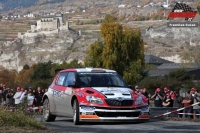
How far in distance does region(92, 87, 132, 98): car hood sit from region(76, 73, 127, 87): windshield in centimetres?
55

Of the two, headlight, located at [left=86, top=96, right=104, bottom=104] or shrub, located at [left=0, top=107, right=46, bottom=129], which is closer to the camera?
shrub, located at [left=0, top=107, right=46, bottom=129]

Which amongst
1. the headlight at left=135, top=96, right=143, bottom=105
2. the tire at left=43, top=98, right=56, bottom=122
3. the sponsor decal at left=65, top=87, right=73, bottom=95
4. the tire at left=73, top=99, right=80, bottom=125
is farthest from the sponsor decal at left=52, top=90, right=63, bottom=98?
the headlight at left=135, top=96, right=143, bottom=105

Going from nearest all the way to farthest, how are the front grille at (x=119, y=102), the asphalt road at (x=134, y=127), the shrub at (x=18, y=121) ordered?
the asphalt road at (x=134, y=127) < the shrub at (x=18, y=121) < the front grille at (x=119, y=102)

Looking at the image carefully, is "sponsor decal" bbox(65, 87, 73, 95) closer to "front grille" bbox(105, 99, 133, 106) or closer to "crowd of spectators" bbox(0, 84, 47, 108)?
"front grille" bbox(105, 99, 133, 106)

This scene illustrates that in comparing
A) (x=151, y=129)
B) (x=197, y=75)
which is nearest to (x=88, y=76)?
(x=151, y=129)

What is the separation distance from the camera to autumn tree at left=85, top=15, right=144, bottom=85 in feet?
268

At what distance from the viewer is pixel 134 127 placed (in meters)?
17.5

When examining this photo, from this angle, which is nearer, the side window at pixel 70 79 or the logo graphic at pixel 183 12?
the side window at pixel 70 79

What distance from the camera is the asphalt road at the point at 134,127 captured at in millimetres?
16438

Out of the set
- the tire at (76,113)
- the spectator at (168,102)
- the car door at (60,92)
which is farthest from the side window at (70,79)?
the spectator at (168,102)

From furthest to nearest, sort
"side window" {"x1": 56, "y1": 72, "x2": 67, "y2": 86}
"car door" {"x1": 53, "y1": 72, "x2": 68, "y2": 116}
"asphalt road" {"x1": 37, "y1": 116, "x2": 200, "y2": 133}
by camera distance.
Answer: "side window" {"x1": 56, "y1": 72, "x2": 67, "y2": 86} < "car door" {"x1": 53, "y1": 72, "x2": 68, "y2": 116} < "asphalt road" {"x1": 37, "y1": 116, "x2": 200, "y2": 133}

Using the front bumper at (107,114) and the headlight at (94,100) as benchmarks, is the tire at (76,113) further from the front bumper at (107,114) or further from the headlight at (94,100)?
the headlight at (94,100)

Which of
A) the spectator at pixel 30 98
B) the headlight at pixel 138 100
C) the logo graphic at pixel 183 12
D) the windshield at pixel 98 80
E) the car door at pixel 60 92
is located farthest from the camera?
the logo graphic at pixel 183 12

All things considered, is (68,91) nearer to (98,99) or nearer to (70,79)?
(70,79)
